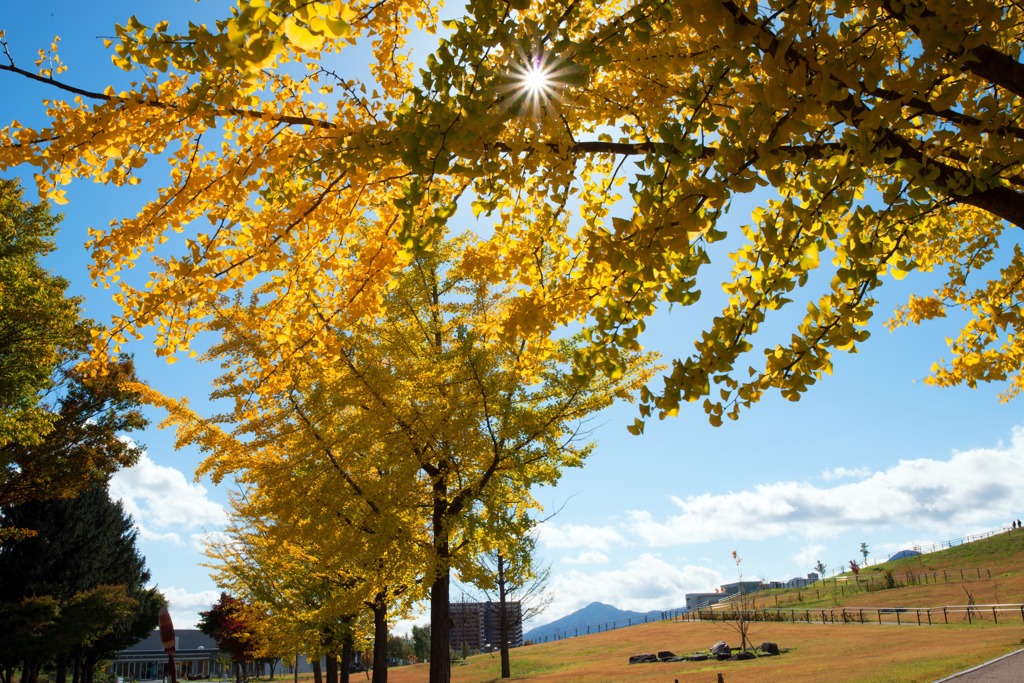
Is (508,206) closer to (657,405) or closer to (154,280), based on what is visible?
(657,405)

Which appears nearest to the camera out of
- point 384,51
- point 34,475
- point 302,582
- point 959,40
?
point 959,40

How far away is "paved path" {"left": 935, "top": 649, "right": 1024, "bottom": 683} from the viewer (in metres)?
11.8

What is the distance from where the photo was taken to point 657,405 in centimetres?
281

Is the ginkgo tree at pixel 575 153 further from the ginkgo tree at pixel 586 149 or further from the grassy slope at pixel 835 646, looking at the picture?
the grassy slope at pixel 835 646

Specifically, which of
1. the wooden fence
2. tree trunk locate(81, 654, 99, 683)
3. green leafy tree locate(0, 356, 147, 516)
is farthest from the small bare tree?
tree trunk locate(81, 654, 99, 683)

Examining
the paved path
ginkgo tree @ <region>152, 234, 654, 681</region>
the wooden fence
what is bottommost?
the wooden fence

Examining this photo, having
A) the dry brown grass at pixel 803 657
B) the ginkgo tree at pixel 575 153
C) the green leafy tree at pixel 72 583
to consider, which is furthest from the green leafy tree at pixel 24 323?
the dry brown grass at pixel 803 657

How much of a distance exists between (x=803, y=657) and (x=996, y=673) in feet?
27.5

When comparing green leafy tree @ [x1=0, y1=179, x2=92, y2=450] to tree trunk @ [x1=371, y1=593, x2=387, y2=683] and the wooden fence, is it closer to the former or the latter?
tree trunk @ [x1=371, y1=593, x2=387, y2=683]

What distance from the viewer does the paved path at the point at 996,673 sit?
11.8m

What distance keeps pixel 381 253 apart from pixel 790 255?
2.42 m

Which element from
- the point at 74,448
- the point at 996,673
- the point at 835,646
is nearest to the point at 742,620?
the point at 835,646

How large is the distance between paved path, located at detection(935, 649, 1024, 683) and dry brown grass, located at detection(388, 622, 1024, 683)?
1.34 ft

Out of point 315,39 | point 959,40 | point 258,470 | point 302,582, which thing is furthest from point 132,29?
point 302,582
